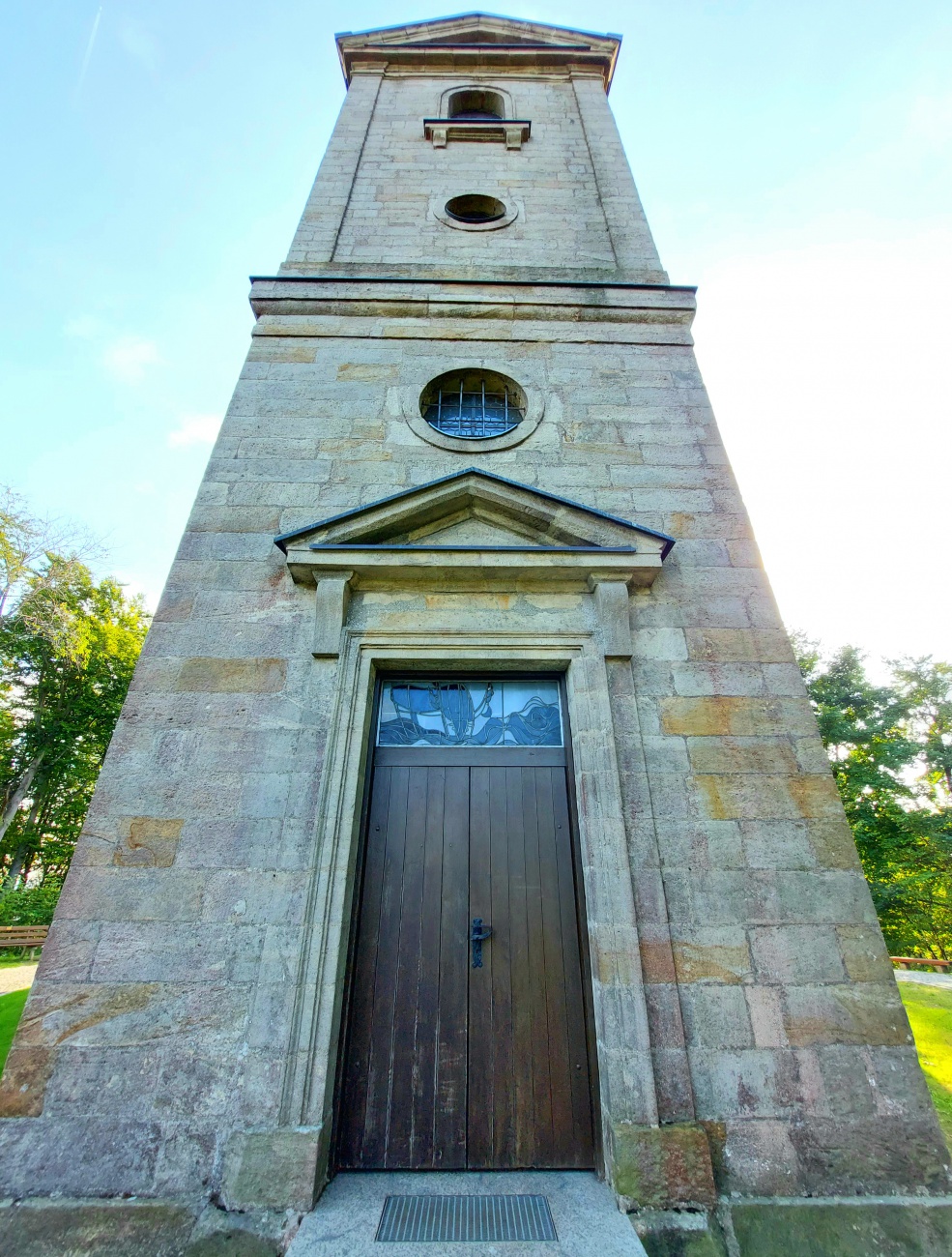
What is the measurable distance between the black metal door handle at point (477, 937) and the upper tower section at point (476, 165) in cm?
670

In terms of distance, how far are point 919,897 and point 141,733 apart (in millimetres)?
20532

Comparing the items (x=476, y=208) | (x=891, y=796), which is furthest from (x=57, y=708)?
(x=891, y=796)

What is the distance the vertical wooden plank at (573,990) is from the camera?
3.36 meters

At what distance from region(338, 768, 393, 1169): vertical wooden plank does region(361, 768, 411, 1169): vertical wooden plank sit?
0.10ft

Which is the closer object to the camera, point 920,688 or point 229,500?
point 229,500

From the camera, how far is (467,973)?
3.68 m

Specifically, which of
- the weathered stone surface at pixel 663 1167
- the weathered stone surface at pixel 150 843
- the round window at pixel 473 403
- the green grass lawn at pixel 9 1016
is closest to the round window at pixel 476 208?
the round window at pixel 473 403

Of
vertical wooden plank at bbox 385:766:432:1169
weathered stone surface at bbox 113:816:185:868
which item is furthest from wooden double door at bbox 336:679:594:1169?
weathered stone surface at bbox 113:816:185:868

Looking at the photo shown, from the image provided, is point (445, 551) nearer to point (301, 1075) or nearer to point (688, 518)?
point (688, 518)

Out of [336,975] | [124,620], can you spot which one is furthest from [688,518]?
[124,620]

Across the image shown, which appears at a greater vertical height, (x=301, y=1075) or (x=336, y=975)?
(x=336, y=975)

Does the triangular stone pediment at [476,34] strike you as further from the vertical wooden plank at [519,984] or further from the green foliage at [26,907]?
the green foliage at [26,907]

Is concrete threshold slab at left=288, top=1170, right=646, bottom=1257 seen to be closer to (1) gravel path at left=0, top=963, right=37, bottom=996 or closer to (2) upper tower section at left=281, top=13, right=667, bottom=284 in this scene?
(1) gravel path at left=0, top=963, right=37, bottom=996

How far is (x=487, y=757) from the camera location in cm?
430
